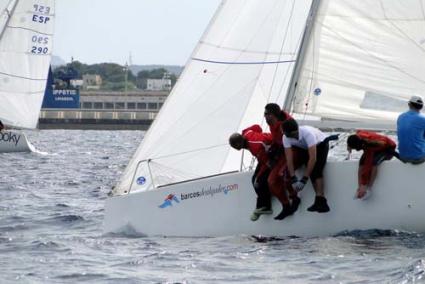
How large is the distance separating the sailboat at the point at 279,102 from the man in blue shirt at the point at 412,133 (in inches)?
4.0

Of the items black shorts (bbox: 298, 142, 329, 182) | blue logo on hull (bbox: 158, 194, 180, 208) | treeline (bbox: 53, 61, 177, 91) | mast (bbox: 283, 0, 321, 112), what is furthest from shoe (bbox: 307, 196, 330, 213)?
treeline (bbox: 53, 61, 177, 91)

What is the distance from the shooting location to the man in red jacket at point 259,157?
11320mm

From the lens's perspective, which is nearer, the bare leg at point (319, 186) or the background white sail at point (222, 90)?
the bare leg at point (319, 186)

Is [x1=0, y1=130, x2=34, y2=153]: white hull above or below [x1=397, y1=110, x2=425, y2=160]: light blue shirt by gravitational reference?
below

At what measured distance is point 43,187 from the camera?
20438mm

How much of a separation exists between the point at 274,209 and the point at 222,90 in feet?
5.24

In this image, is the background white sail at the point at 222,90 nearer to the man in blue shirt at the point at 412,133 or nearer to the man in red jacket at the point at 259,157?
the man in red jacket at the point at 259,157

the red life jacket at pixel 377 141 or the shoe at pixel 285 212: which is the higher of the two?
the red life jacket at pixel 377 141

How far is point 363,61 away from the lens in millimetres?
12016

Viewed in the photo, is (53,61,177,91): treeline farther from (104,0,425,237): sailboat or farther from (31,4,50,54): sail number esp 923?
(104,0,425,237): sailboat

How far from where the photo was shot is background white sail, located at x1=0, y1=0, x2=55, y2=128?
39625mm

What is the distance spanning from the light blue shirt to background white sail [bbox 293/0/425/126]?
892 mm

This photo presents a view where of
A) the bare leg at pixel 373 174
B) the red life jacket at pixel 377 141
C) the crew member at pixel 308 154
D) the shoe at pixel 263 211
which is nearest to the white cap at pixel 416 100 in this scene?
the red life jacket at pixel 377 141

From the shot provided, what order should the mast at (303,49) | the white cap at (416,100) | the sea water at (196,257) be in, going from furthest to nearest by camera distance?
the mast at (303,49) < the white cap at (416,100) < the sea water at (196,257)
